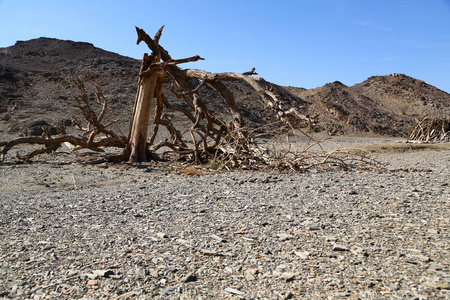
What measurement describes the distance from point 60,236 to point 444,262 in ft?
8.61

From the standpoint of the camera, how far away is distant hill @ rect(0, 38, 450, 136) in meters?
19.6

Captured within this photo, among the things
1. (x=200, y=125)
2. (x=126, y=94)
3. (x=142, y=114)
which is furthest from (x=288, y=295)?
(x=126, y=94)

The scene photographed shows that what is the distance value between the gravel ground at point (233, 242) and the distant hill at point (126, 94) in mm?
12142

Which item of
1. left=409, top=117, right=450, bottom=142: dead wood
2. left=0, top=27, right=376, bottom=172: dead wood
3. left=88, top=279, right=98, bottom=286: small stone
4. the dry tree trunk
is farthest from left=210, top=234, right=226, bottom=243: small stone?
left=409, top=117, right=450, bottom=142: dead wood

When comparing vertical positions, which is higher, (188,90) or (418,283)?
(188,90)

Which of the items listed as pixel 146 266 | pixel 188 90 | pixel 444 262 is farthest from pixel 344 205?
pixel 188 90

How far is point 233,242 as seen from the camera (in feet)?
9.56

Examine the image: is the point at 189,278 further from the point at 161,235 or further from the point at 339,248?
the point at 339,248

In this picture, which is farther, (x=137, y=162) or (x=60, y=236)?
(x=137, y=162)

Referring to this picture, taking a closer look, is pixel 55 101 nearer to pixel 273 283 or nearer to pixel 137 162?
pixel 137 162

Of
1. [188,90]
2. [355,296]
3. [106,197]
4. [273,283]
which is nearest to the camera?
[355,296]

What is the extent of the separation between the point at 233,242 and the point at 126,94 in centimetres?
1988

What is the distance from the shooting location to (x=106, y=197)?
4.67 meters

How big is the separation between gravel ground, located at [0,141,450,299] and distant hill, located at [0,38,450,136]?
1214 centimetres
